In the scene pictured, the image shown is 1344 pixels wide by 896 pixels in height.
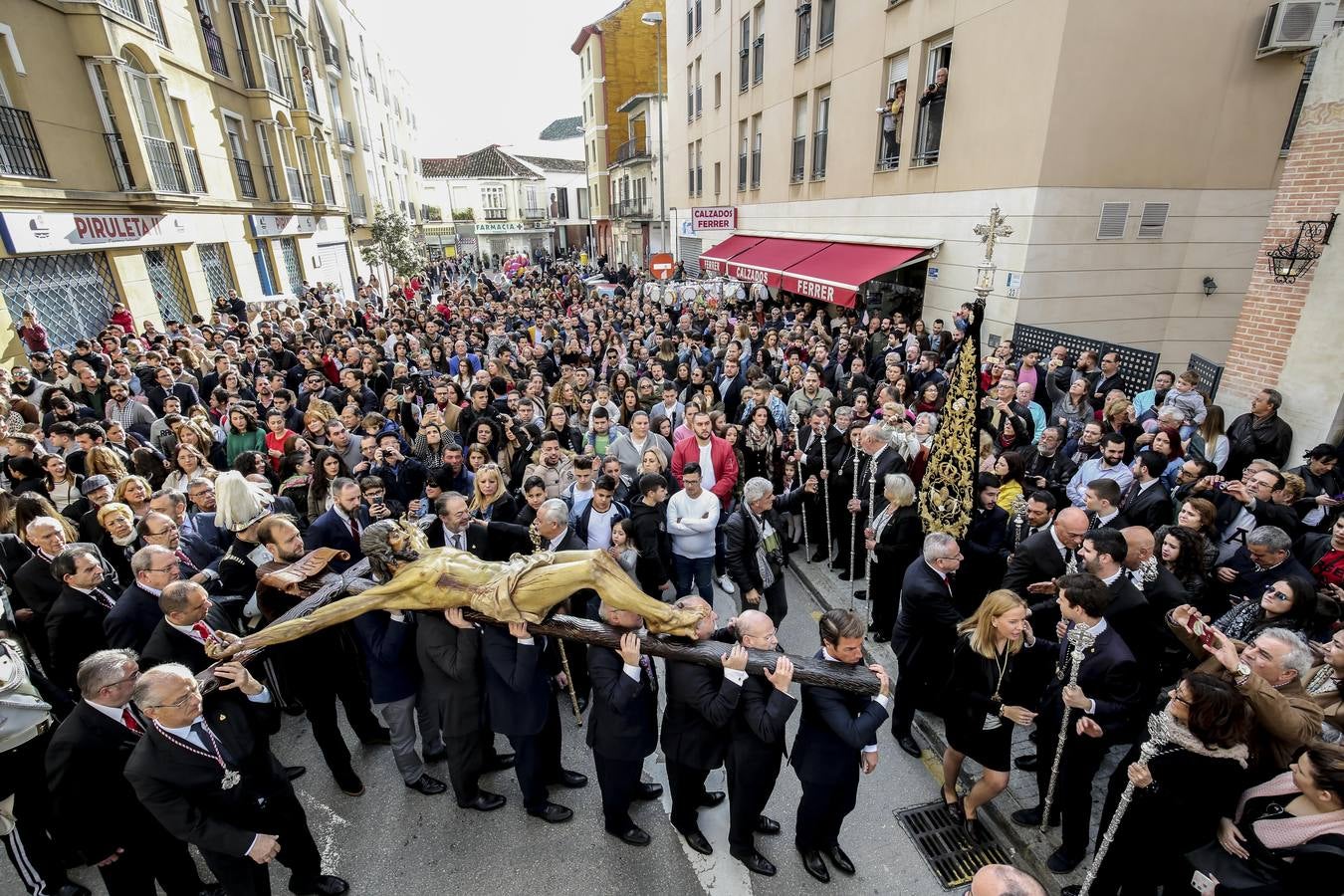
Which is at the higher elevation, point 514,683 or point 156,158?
point 156,158

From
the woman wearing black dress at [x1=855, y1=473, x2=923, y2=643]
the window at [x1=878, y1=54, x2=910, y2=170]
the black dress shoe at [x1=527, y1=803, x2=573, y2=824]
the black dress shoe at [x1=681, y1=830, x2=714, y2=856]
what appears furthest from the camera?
the window at [x1=878, y1=54, x2=910, y2=170]

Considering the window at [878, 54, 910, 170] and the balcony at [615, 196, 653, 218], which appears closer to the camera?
the window at [878, 54, 910, 170]

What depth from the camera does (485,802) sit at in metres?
4.23

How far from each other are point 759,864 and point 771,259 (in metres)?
16.5

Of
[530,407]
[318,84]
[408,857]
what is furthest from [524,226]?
[408,857]

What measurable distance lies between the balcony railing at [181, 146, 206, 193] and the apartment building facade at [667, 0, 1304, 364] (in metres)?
15.5

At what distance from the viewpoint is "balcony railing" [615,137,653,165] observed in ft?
120

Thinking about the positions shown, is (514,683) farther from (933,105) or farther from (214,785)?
(933,105)

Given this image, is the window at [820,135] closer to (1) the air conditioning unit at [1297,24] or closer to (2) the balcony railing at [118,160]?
(1) the air conditioning unit at [1297,24]

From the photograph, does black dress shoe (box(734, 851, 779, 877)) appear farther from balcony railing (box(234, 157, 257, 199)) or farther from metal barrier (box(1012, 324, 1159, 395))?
balcony railing (box(234, 157, 257, 199))

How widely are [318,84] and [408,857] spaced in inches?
1211

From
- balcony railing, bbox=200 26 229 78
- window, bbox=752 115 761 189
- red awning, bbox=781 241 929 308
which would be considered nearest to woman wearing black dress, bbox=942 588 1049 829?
red awning, bbox=781 241 929 308

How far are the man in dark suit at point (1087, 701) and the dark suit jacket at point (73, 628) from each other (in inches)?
232

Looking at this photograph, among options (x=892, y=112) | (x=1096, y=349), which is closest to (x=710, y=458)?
(x=1096, y=349)
